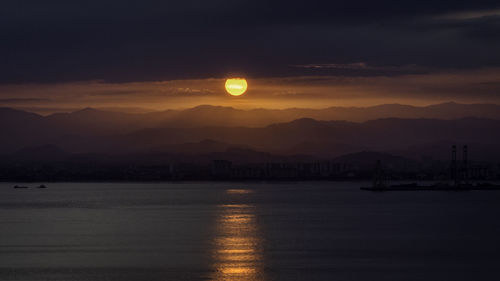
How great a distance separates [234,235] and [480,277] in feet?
70.8

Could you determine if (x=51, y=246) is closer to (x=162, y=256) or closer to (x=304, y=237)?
(x=162, y=256)

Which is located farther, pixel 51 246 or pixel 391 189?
pixel 391 189

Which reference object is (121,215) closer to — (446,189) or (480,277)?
(480,277)

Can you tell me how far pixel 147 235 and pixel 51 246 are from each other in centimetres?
818

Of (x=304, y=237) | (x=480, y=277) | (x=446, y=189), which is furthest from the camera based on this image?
(x=446, y=189)

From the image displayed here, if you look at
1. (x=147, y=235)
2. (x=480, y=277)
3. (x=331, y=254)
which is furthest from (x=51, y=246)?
(x=480, y=277)

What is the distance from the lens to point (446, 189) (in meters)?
146

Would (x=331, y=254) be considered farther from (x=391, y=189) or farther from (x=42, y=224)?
(x=391, y=189)

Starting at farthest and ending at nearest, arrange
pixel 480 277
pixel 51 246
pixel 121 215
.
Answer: pixel 121 215 < pixel 51 246 < pixel 480 277

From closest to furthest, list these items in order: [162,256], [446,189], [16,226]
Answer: [162,256] < [16,226] < [446,189]

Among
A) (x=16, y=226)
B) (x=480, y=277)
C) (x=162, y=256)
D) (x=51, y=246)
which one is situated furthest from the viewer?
(x=16, y=226)

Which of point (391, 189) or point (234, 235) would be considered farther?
point (391, 189)

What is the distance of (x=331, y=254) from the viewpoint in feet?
147

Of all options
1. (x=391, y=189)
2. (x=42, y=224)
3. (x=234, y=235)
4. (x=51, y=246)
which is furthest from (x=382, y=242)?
(x=391, y=189)
